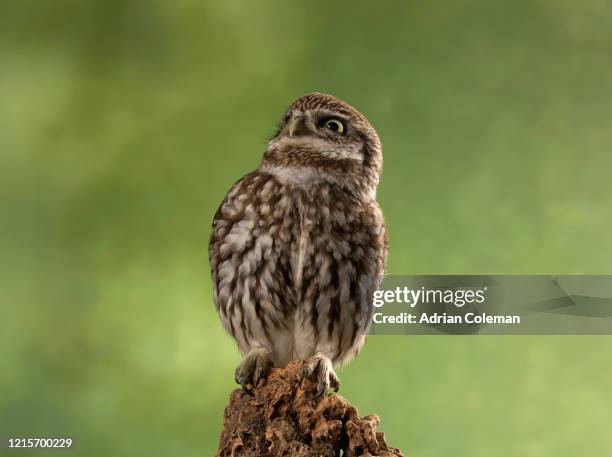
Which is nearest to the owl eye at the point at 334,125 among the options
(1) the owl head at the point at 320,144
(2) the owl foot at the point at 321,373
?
(1) the owl head at the point at 320,144

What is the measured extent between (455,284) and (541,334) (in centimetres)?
37

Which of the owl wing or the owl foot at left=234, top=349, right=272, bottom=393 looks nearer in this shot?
the owl foot at left=234, top=349, right=272, bottom=393

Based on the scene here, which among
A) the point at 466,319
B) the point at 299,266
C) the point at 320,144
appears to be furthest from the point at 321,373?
the point at 466,319

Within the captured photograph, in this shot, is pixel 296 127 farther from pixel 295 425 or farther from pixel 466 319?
pixel 466 319

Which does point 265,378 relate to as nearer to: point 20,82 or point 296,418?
point 296,418

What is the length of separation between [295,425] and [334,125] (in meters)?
0.85

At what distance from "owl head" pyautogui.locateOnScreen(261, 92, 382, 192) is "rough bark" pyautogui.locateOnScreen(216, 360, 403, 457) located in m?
0.56

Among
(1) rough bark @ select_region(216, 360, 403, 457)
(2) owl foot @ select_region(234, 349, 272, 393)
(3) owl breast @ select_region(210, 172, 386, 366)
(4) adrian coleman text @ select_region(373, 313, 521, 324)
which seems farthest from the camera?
(4) adrian coleman text @ select_region(373, 313, 521, 324)

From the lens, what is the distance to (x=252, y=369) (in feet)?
8.56

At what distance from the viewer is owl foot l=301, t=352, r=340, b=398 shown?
2479 millimetres

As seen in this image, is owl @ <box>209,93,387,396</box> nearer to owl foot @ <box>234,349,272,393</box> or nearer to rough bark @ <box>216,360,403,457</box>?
owl foot @ <box>234,349,272,393</box>

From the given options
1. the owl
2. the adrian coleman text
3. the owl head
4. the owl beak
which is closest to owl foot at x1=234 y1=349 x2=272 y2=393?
the owl

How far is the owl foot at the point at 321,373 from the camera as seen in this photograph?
8.13ft

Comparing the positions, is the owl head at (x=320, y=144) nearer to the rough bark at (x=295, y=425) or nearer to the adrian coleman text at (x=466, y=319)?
the rough bark at (x=295, y=425)
